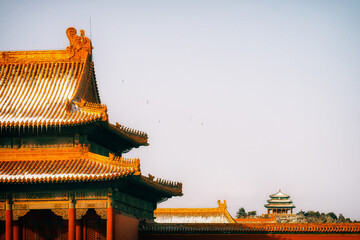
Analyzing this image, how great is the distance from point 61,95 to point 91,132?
3740 mm

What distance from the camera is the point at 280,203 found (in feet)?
465

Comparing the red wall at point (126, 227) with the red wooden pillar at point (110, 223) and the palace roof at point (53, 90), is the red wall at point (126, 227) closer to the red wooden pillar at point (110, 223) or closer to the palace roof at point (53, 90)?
the red wooden pillar at point (110, 223)

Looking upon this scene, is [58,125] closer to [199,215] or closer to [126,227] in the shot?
[126,227]

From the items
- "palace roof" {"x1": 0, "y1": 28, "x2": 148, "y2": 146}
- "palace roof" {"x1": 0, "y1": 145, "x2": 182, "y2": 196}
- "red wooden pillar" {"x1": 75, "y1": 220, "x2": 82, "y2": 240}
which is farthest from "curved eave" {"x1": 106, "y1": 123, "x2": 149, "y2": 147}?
→ "red wooden pillar" {"x1": 75, "y1": 220, "x2": 82, "y2": 240}

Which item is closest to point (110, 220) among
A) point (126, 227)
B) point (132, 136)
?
point (126, 227)

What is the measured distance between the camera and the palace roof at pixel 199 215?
84438 mm

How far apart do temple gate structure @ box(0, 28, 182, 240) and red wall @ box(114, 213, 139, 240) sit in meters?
0.06

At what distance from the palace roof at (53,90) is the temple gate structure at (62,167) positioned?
6 centimetres

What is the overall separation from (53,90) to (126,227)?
Result: 9.56 m

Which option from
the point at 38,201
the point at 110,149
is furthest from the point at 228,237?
the point at 38,201

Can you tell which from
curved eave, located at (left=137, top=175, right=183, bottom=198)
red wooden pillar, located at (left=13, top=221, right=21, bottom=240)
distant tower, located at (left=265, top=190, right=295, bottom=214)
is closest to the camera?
red wooden pillar, located at (left=13, top=221, right=21, bottom=240)

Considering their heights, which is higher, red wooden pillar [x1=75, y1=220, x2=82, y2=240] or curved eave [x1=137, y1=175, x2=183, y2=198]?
curved eave [x1=137, y1=175, x2=183, y2=198]

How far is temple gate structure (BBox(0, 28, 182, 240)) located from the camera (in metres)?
40.8

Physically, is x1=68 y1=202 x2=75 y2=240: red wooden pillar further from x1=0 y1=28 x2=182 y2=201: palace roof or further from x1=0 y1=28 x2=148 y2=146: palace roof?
x1=0 y1=28 x2=148 y2=146: palace roof
